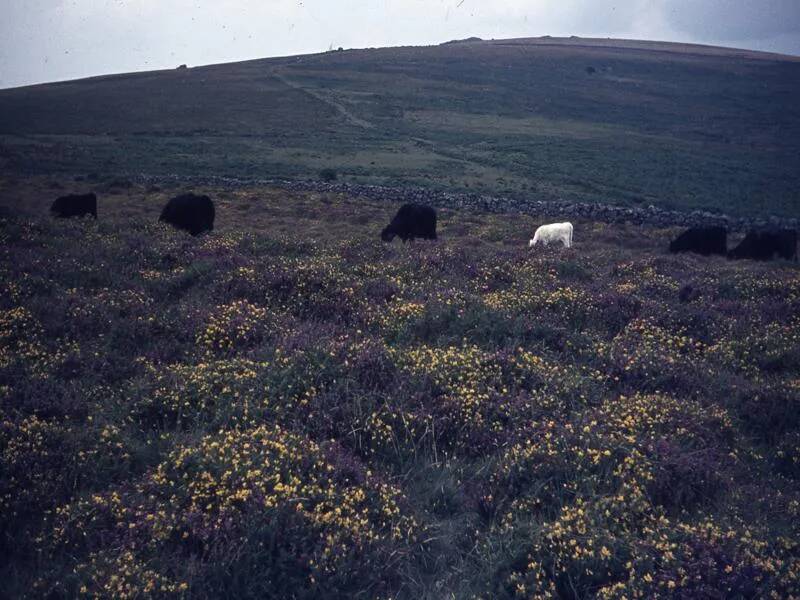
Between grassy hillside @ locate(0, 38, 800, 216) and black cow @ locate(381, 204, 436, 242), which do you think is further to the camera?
grassy hillside @ locate(0, 38, 800, 216)

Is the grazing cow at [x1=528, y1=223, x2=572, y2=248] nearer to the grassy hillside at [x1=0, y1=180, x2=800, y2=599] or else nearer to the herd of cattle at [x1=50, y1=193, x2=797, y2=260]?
the herd of cattle at [x1=50, y1=193, x2=797, y2=260]

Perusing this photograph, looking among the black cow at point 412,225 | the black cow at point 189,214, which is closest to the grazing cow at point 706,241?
the black cow at point 412,225

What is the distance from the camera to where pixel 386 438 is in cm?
511

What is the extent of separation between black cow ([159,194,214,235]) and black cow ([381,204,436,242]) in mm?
5800

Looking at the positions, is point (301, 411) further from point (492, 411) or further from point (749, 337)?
point (749, 337)

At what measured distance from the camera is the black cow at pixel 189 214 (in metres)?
18.8

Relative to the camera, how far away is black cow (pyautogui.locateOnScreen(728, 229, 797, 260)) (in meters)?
18.4

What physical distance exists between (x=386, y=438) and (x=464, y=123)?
2697 inches

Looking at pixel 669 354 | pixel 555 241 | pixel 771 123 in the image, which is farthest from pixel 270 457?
pixel 771 123

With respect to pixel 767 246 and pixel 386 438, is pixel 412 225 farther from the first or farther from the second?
pixel 386 438

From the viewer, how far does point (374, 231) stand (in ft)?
70.4

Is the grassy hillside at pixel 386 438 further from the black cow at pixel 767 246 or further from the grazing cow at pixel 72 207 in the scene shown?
the grazing cow at pixel 72 207

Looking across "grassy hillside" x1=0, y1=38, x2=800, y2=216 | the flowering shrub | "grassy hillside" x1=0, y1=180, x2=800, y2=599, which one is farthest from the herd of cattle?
"grassy hillside" x1=0, y1=38, x2=800, y2=216

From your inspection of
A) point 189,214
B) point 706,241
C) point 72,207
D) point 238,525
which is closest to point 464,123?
point 706,241
